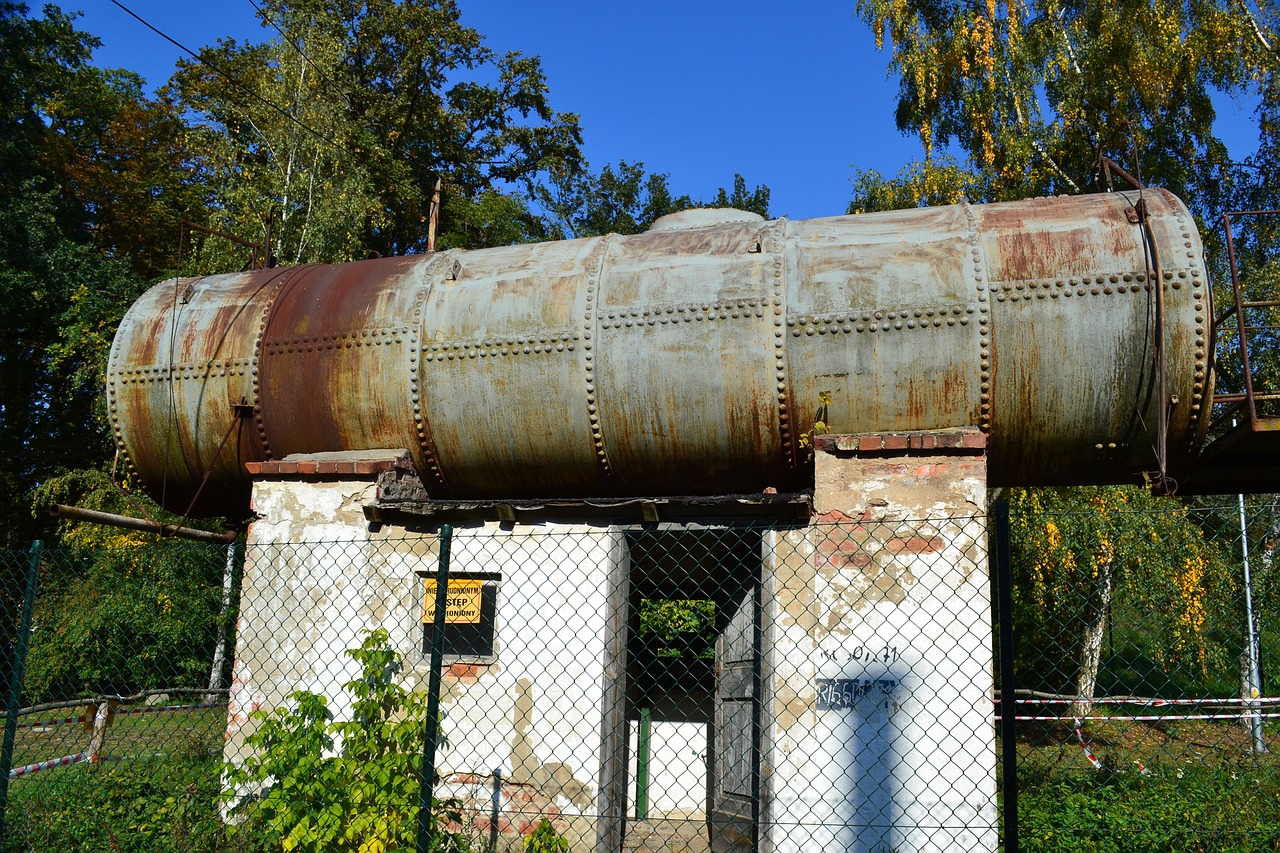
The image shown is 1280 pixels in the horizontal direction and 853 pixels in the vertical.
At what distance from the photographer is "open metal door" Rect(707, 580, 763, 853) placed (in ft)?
19.7

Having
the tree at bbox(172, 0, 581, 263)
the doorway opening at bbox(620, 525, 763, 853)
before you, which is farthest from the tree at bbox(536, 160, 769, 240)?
the doorway opening at bbox(620, 525, 763, 853)

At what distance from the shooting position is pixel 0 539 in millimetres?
22062

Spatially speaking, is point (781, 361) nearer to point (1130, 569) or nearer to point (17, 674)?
point (17, 674)

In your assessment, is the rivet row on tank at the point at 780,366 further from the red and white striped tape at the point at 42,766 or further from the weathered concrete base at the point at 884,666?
the red and white striped tape at the point at 42,766

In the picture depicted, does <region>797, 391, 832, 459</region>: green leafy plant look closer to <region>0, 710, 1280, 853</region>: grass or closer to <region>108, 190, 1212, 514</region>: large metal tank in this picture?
<region>108, 190, 1212, 514</region>: large metal tank

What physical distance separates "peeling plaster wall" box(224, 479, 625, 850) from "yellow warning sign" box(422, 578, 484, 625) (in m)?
0.21

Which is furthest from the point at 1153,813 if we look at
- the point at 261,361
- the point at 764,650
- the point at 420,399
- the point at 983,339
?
the point at 261,361

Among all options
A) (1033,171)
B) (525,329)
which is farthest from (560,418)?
(1033,171)

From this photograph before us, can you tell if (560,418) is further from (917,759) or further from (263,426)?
(917,759)

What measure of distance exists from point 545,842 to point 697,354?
10.3 ft

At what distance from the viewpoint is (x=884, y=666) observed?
5.34m

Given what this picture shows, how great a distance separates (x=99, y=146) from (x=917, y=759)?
26.6 metres

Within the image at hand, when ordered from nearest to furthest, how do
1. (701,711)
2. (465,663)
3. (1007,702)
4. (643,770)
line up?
(1007,702) < (465,663) < (643,770) < (701,711)

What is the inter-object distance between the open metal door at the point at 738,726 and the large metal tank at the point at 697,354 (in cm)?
99
